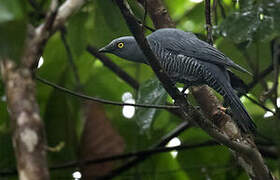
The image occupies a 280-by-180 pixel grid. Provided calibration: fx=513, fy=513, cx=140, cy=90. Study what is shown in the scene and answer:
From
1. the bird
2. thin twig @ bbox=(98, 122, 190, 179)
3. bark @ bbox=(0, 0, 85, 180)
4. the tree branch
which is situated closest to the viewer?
bark @ bbox=(0, 0, 85, 180)

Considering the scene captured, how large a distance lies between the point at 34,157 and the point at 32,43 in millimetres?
421

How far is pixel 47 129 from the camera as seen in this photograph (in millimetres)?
5082

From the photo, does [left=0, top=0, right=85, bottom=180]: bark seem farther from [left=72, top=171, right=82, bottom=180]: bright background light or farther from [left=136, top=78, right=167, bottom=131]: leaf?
[left=72, top=171, right=82, bottom=180]: bright background light

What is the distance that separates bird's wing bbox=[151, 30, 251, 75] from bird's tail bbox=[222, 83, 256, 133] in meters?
0.22

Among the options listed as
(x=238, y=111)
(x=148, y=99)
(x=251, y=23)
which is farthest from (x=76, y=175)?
(x=251, y=23)

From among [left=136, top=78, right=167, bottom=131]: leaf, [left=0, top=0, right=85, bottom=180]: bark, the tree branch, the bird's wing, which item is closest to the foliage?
[left=136, top=78, right=167, bottom=131]: leaf

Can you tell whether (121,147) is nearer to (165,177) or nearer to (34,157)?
(165,177)

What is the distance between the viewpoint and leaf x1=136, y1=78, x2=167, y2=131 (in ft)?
13.2

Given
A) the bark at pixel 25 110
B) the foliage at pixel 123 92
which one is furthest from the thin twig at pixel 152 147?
the bark at pixel 25 110

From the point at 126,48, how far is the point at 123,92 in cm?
127

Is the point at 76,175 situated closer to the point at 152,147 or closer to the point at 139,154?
the point at 139,154

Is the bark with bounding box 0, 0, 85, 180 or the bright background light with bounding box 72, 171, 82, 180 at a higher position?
the bright background light with bounding box 72, 171, 82, 180

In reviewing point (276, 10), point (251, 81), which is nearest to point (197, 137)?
point (251, 81)

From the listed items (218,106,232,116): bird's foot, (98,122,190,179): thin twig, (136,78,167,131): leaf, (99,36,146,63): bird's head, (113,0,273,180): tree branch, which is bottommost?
(113,0,273,180): tree branch
